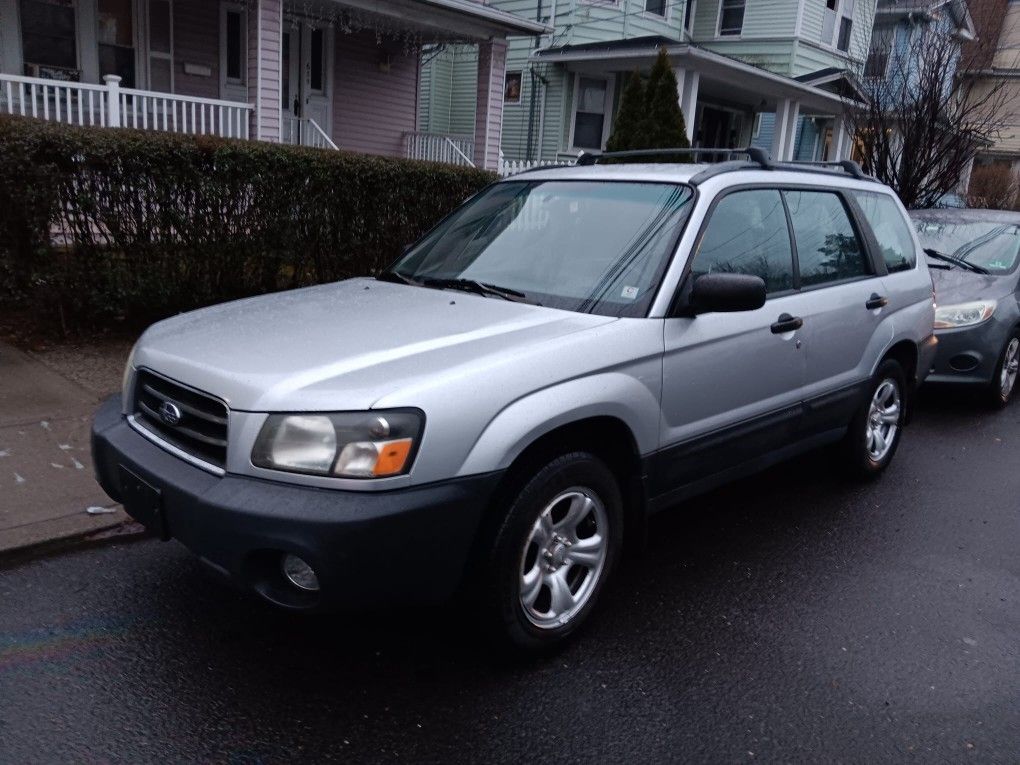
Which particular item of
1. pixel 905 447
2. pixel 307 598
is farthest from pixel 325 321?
pixel 905 447

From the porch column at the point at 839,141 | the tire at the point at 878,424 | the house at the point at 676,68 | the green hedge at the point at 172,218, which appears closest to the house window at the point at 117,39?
the green hedge at the point at 172,218

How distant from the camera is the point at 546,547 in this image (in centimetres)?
312

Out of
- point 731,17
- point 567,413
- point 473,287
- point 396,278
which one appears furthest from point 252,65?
point 731,17

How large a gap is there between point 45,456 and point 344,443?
287cm

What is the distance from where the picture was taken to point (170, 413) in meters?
3.03

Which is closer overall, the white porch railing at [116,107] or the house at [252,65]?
the white porch railing at [116,107]

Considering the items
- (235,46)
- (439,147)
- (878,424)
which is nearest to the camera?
(878,424)

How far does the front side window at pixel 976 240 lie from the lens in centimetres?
775

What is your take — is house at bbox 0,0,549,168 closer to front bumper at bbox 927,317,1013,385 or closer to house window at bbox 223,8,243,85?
house window at bbox 223,8,243,85

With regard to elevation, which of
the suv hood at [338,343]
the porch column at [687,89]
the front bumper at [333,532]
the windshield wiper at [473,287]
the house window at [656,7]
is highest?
the house window at [656,7]

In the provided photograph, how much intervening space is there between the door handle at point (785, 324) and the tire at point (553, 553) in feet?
4.00

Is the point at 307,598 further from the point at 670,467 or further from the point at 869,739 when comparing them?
the point at 869,739

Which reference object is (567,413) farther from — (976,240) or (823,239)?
(976,240)

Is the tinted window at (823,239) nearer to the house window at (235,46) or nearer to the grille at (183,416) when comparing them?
the grille at (183,416)
